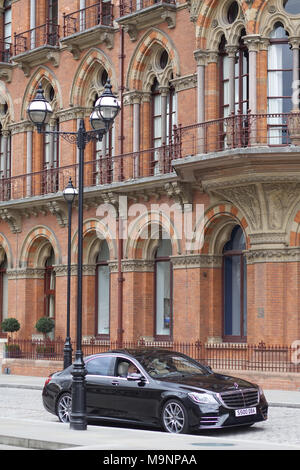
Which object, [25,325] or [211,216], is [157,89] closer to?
[211,216]

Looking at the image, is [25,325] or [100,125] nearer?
[100,125]

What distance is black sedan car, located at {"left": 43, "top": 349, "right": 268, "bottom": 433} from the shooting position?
653 inches

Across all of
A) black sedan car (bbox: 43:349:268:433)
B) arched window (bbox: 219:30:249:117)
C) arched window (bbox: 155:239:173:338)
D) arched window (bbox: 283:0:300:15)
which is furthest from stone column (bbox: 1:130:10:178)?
black sedan car (bbox: 43:349:268:433)

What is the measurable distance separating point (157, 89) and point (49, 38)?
6.39 m

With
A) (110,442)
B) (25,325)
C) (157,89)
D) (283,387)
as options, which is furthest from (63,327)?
(110,442)

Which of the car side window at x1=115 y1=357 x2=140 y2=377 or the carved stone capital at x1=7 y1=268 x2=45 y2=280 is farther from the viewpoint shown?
the carved stone capital at x1=7 y1=268 x2=45 y2=280

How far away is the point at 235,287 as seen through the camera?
1136 inches

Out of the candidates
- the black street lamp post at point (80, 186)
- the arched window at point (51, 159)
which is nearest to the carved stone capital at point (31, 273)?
the arched window at point (51, 159)

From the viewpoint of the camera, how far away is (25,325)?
3684 centimetres

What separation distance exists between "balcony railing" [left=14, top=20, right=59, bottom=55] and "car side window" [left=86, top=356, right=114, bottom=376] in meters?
19.5

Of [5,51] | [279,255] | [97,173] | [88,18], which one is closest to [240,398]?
[279,255]

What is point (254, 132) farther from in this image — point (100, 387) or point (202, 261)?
point (100, 387)

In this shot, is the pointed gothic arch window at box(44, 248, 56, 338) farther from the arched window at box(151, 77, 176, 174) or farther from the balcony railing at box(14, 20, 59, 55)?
the balcony railing at box(14, 20, 59, 55)
